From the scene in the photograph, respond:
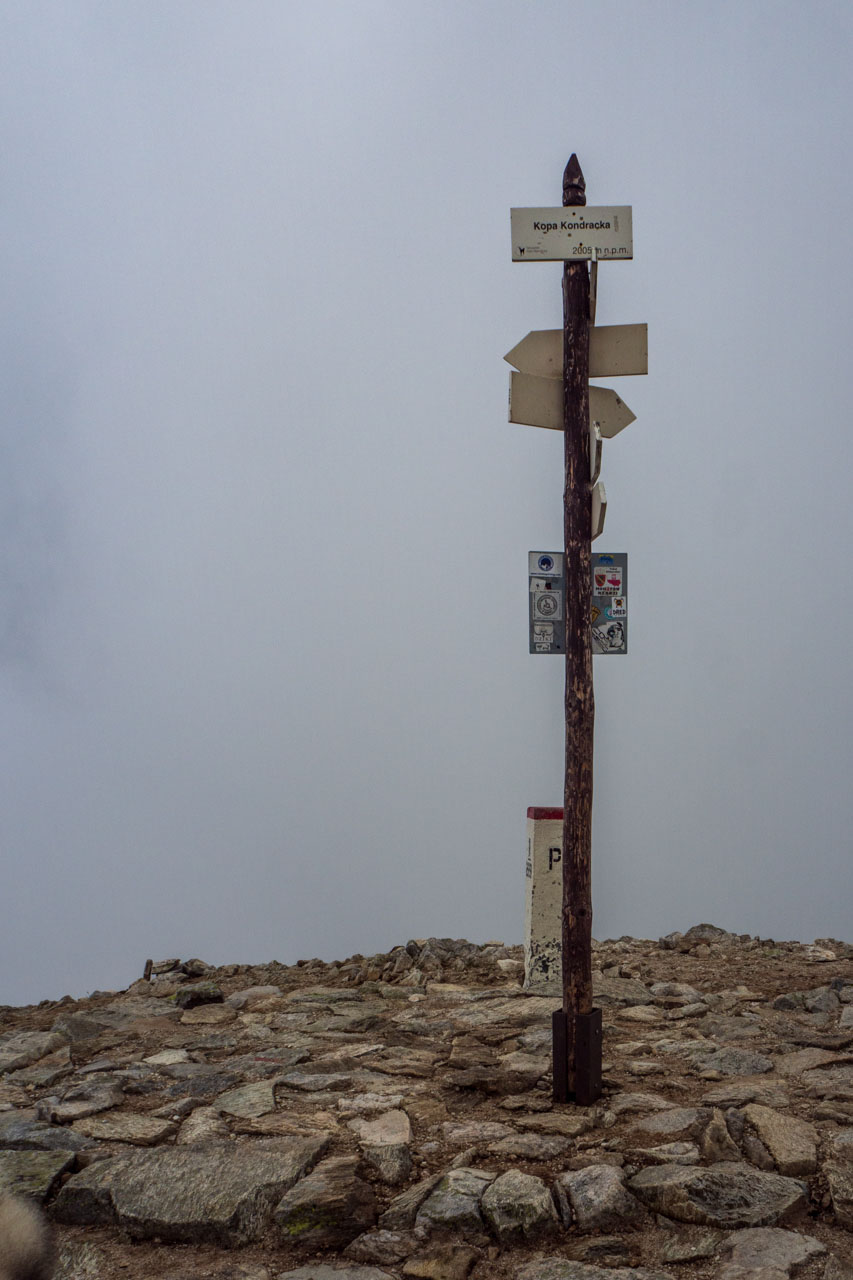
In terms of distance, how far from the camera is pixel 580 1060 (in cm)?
609

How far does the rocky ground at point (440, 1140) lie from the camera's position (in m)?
4.66

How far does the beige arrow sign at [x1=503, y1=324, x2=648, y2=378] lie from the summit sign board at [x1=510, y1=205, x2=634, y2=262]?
465 mm

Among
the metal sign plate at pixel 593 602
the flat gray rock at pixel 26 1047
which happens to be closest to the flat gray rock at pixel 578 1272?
the metal sign plate at pixel 593 602

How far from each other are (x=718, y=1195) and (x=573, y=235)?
5.62 m

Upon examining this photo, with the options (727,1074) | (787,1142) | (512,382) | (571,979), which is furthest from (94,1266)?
(512,382)

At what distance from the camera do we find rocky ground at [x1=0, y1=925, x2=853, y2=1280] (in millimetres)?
4664

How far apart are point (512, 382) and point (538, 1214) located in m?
4.78

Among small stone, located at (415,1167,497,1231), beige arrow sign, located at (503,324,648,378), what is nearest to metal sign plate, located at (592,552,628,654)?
beige arrow sign, located at (503,324,648,378)

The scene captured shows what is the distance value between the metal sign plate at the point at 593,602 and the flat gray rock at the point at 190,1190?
3.49 m

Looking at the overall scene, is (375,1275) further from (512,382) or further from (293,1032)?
(512,382)

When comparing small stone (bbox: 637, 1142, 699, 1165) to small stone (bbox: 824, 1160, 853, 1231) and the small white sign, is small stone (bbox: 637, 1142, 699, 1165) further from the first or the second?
the small white sign

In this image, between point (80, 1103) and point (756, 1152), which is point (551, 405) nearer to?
point (756, 1152)

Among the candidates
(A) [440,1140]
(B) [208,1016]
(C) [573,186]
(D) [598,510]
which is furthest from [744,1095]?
(C) [573,186]

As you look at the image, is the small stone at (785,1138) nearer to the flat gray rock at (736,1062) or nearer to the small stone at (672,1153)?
the small stone at (672,1153)
